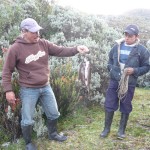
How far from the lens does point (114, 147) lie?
257 inches

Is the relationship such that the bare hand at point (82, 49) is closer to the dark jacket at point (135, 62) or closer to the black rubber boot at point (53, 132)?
the dark jacket at point (135, 62)

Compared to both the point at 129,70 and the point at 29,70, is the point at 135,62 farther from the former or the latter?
the point at 29,70

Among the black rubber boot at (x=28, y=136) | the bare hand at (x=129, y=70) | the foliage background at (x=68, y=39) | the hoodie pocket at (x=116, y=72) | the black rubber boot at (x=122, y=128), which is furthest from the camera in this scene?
the foliage background at (x=68, y=39)

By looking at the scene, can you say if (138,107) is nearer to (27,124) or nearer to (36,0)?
(27,124)

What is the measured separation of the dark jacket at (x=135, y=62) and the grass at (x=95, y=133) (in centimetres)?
105

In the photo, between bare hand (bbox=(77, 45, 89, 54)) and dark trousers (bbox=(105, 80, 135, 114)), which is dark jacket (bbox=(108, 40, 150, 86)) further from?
bare hand (bbox=(77, 45, 89, 54))

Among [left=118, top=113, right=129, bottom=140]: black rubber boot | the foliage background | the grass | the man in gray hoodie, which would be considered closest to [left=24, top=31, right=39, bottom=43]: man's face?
the man in gray hoodie

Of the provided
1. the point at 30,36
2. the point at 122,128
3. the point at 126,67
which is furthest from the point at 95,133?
the point at 30,36

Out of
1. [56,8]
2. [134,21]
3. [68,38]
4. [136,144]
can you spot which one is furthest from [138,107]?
[134,21]

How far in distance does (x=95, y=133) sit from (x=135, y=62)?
61.2 inches

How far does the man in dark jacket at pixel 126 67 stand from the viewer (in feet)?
20.7

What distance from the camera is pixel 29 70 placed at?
5.97 meters

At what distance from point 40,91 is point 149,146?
6.87ft

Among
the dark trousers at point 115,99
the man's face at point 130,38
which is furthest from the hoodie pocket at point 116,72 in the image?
the man's face at point 130,38
